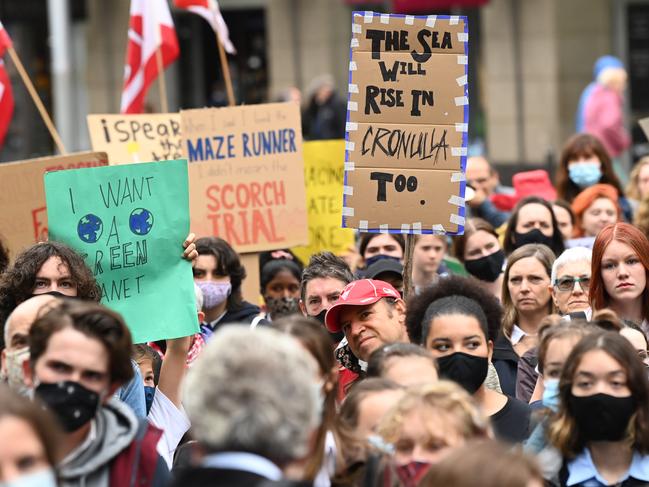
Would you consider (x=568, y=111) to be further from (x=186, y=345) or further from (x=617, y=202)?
(x=186, y=345)

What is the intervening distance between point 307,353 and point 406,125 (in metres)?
2.75

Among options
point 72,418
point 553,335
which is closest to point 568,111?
point 553,335

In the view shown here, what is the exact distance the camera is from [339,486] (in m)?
4.89

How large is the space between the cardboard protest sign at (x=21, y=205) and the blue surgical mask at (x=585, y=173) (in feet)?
13.7

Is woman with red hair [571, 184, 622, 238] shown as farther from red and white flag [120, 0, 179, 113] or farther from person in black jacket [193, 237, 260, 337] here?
red and white flag [120, 0, 179, 113]

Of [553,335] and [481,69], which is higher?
[481,69]

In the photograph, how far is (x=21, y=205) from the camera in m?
8.45

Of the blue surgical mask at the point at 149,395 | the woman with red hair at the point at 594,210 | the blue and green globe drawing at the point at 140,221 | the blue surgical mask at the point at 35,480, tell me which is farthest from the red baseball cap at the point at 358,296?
the woman with red hair at the point at 594,210

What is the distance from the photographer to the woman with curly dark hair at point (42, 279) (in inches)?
246

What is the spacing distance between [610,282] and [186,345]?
1.87 m

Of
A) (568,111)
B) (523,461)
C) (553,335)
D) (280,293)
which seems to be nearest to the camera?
(523,461)

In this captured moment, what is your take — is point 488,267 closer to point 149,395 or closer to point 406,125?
point 406,125

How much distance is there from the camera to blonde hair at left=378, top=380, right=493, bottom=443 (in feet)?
15.0

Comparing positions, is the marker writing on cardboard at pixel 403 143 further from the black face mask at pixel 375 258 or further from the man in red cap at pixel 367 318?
the black face mask at pixel 375 258
